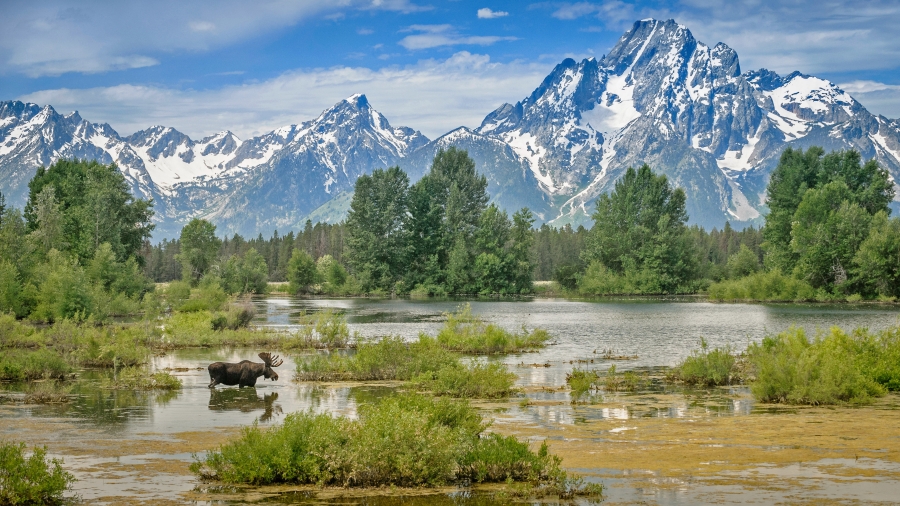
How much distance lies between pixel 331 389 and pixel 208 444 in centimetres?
981

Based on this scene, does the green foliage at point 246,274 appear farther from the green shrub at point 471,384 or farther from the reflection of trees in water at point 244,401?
the green shrub at point 471,384

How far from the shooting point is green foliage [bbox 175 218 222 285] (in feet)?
415

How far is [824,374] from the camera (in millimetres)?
24453

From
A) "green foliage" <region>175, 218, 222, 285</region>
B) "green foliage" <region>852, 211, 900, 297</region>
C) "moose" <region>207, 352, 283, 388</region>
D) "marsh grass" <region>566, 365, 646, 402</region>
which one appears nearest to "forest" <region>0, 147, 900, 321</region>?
"green foliage" <region>852, 211, 900, 297</region>

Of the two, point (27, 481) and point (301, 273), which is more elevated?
point (301, 273)

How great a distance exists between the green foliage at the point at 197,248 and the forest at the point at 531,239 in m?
0.27

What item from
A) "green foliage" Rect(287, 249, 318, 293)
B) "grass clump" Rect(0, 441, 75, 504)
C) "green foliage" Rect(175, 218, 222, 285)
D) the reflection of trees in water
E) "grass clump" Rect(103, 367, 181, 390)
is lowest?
the reflection of trees in water

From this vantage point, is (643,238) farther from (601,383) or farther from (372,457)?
(372,457)

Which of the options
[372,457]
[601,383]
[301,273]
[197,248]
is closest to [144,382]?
[601,383]

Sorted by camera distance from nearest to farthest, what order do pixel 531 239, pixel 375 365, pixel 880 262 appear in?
1. pixel 375 365
2. pixel 880 262
3. pixel 531 239

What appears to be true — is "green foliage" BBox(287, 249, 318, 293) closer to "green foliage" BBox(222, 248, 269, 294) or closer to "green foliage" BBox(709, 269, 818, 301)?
"green foliage" BBox(222, 248, 269, 294)

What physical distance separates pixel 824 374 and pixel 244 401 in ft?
58.6

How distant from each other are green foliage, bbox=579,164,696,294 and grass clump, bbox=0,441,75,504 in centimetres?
10700

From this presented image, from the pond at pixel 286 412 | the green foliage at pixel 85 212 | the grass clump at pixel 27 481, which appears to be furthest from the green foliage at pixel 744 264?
the grass clump at pixel 27 481
